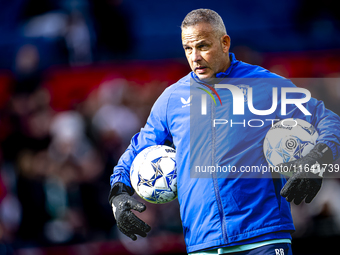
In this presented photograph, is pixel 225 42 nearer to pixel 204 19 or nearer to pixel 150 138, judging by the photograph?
pixel 204 19

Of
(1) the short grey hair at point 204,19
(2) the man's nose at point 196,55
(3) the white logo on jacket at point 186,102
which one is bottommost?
(3) the white logo on jacket at point 186,102

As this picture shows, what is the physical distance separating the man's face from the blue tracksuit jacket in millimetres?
100

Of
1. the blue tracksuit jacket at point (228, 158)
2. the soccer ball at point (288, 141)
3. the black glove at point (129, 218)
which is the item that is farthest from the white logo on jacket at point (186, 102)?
the black glove at point (129, 218)

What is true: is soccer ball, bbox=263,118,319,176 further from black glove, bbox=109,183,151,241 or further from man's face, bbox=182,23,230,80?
black glove, bbox=109,183,151,241

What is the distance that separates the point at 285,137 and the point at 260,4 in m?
8.31

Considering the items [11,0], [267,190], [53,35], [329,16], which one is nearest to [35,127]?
[53,35]

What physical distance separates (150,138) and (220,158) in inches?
28.8

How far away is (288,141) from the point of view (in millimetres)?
3662

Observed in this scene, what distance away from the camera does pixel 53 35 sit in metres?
9.62

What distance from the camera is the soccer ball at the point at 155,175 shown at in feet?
12.9

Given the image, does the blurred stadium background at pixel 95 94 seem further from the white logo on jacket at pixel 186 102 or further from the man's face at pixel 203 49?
the man's face at pixel 203 49

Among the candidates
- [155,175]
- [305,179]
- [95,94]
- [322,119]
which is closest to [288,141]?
[322,119]

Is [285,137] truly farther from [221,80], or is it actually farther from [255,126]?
[221,80]

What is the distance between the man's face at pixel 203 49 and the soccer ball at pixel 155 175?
71 cm
